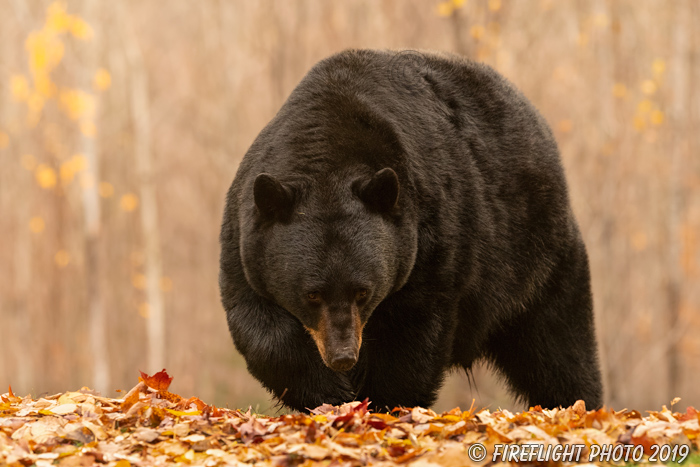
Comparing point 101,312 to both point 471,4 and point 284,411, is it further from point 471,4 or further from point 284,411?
point 284,411

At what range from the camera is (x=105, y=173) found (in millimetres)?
26000

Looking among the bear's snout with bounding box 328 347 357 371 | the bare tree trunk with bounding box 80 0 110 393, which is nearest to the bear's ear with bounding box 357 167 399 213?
the bear's snout with bounding box 328 347 357 371

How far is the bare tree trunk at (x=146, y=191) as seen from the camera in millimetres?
23609

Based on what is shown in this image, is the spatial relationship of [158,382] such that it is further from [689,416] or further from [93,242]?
[93,242]

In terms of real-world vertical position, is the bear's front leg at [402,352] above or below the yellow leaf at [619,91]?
below

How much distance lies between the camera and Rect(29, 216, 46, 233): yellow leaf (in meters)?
21.9

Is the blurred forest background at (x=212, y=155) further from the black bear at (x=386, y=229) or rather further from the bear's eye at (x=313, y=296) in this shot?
the bear's eye at (x=313, y=296)

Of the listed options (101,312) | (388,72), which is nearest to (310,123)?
(388,72)

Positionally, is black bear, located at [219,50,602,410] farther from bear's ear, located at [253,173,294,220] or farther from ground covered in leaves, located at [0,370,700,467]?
ground covered in leaves, located at [0,370,700,467]

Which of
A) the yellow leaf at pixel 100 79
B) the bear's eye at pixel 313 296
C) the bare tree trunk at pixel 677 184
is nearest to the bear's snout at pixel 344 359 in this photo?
the bear's eye at pixel 313 296

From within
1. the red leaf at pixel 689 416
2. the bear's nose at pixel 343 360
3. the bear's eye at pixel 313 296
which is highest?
the bear's eye at pixel 313 296

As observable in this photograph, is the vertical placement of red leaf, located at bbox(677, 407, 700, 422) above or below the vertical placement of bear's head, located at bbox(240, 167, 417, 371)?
below

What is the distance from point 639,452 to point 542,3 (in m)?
15.3

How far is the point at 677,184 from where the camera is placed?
1694 cm
